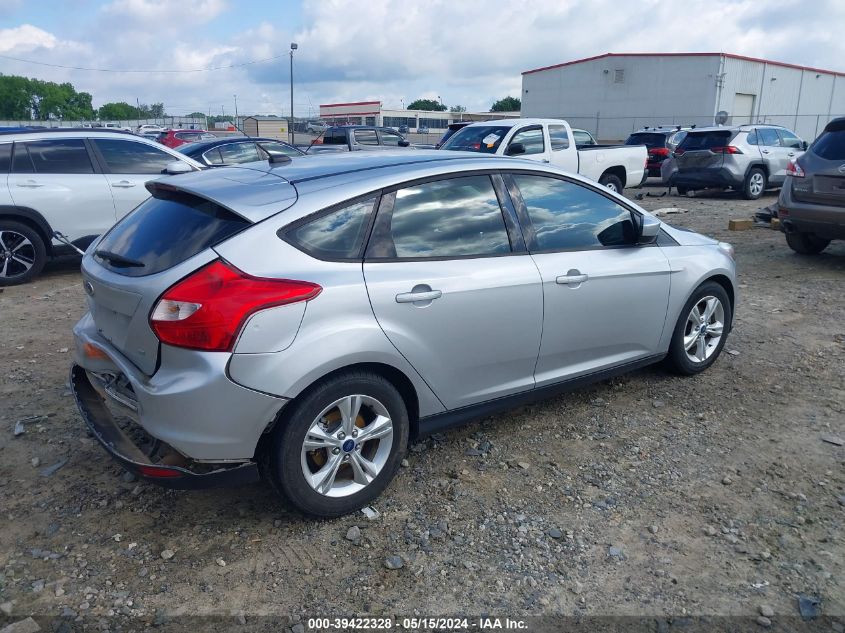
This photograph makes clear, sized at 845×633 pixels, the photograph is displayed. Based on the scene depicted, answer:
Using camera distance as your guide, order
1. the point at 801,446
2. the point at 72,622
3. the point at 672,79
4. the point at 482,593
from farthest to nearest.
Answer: the point at 672,79 → the point at 801,446 → the point at 482,593 → the point at 72,622

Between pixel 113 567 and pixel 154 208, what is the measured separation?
5.61 ft

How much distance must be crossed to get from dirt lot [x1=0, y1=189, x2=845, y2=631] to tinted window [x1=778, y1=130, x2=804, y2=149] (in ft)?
44.4

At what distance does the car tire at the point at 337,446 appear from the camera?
9.84 ft

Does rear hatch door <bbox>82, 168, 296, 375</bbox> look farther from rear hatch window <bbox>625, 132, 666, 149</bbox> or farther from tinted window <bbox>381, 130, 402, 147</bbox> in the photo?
rear hatch window <bbox>625, 132, 666, 149</bbox>

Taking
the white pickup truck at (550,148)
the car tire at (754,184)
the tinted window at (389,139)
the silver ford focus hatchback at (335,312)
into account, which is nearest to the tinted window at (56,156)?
the silver ford focus hatchback at (335,312)

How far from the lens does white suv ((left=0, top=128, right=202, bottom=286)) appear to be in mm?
7711

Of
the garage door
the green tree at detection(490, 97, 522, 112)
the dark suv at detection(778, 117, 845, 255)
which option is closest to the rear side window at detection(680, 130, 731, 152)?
the dark suv at detection(778, 117, 845, 255)

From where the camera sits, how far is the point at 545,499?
3.50 metres

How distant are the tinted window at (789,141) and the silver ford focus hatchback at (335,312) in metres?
14.4

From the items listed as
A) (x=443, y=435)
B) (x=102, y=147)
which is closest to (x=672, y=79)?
(x=102, y=147)

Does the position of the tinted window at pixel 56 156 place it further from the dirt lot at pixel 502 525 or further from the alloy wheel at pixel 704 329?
the alloy wheel at pixel 704 329

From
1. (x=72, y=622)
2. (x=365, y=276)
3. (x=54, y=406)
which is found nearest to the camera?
(x=72, y=622)

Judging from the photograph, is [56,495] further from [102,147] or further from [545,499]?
[102,147]

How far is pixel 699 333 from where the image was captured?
5.00m
